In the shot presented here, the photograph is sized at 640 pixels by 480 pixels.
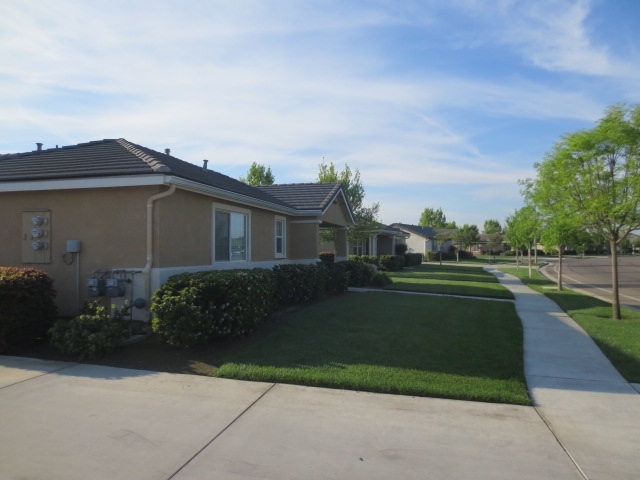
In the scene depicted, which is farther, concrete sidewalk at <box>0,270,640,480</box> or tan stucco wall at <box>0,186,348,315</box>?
tan stucco wall at <box>0,186,348,315</box>

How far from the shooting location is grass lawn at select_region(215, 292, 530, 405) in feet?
21.2

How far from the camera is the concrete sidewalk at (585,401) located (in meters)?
4.52

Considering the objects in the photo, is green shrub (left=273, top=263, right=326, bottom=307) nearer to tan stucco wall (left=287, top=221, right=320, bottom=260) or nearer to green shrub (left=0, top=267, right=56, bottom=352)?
tan stucco wall (left=287, top=221, right=320, bottom=260)

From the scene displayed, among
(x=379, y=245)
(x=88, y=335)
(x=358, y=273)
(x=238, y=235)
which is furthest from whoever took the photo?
(x=379, y=245)

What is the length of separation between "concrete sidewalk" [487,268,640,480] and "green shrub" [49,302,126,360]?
618 cm

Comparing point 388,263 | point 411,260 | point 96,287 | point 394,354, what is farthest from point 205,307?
point 411,260

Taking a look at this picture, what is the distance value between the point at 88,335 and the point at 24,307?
49.2 inches

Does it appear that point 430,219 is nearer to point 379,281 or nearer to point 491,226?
point 491,226

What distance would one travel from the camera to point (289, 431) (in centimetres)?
495

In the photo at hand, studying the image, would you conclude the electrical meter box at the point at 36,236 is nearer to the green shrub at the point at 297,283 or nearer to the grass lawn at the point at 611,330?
the green shrub at the point at 297,283

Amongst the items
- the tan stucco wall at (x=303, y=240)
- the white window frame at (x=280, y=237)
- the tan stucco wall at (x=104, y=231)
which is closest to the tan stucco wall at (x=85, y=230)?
the tan stucco wall at (x=104, y=231)

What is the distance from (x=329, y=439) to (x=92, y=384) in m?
3.49

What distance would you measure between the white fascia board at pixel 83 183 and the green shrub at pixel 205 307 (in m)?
1.90

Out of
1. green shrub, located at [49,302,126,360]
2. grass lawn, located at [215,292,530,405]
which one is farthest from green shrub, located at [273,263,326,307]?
green shrub, located at [49,302,126,360]
